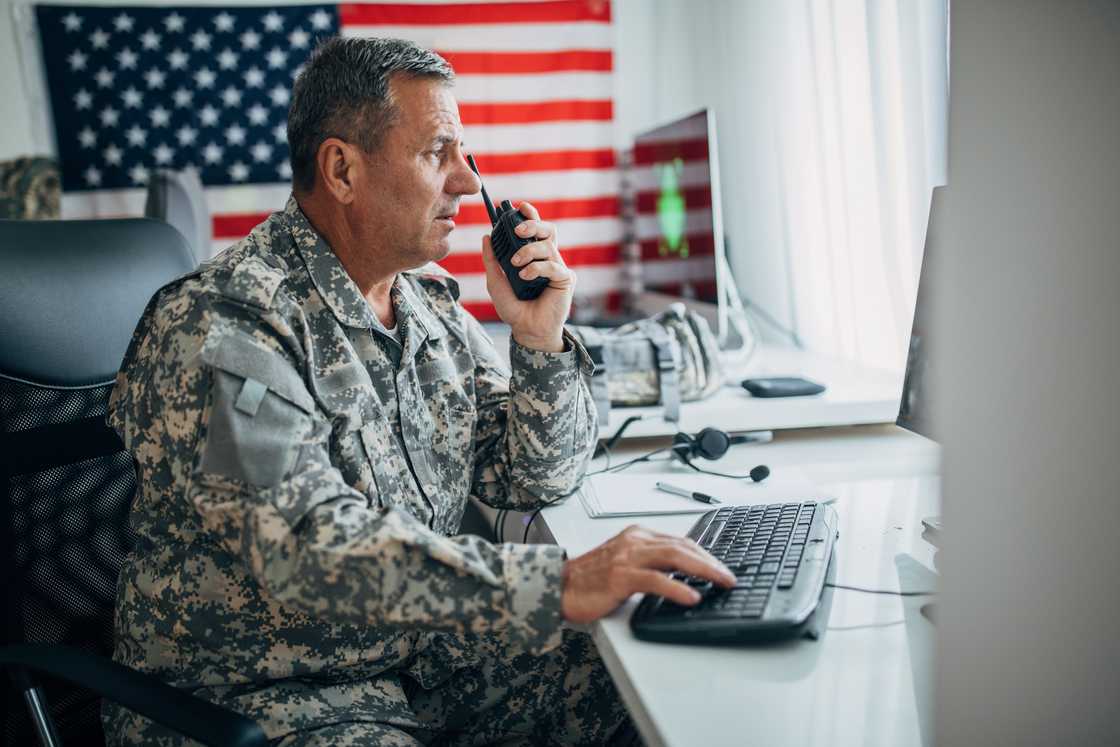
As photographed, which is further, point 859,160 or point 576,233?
point 576,233

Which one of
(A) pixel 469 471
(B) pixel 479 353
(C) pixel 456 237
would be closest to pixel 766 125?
(C) pixel 456 237

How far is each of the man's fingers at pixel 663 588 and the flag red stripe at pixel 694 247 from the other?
1.25 m

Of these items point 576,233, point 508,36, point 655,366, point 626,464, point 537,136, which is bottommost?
point 626,464

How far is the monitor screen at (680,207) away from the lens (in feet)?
6.35

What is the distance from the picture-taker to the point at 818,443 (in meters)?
1.53

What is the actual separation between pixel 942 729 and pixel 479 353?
969 millimetres

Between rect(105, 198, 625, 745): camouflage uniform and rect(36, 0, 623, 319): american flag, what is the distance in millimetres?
2042

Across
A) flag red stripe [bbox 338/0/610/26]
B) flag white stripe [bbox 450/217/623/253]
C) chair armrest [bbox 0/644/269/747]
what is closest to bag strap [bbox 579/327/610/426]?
chair armrest [bbox 0/644/269/747]

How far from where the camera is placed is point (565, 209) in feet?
10.8

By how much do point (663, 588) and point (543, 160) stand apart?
8.72 feet

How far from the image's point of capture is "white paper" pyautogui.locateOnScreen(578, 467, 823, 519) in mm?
1151

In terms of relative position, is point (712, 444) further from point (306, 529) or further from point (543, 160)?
point (543, 160)

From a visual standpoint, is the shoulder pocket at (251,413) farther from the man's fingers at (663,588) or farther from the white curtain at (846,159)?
the white curtain at (846,159)

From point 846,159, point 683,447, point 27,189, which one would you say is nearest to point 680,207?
point 846,159
